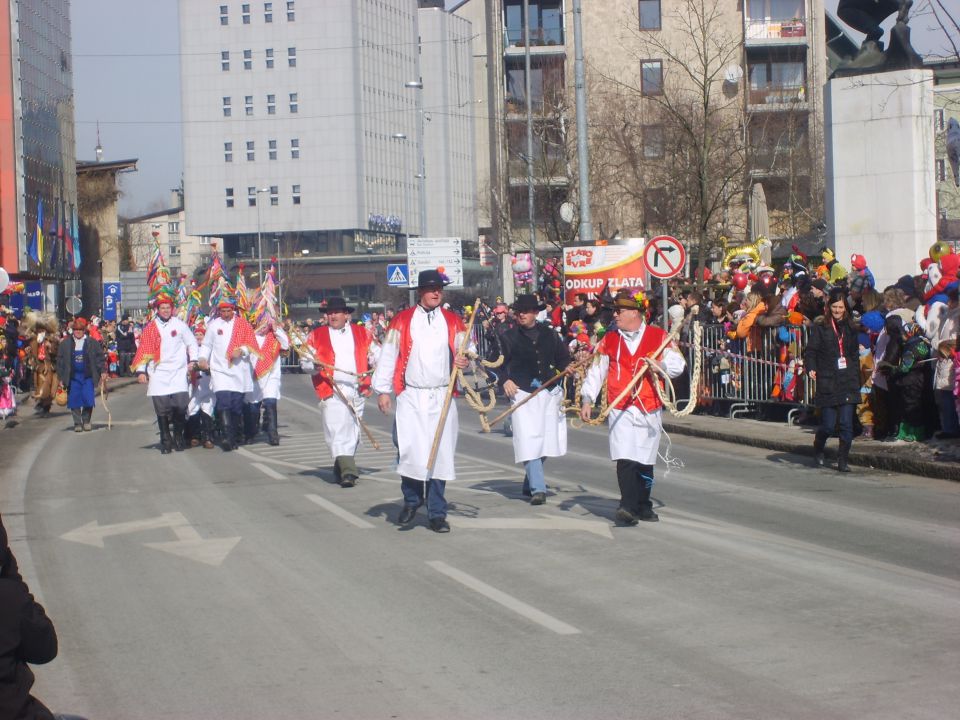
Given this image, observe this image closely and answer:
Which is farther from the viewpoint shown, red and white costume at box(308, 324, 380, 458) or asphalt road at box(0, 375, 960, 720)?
red and white costume at box(308, 324, 380, 458)

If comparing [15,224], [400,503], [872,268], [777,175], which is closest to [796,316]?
[872,268]

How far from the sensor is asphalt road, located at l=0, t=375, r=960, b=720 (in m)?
5.98

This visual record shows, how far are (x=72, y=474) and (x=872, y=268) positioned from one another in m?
12.5

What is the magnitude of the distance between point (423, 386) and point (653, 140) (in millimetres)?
26548

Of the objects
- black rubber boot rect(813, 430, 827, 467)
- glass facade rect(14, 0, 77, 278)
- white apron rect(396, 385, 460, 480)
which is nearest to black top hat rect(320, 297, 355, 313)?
white apron rect(396, 385, 460, 480)

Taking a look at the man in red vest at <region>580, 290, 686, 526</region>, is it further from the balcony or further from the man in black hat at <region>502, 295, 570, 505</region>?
the balcony

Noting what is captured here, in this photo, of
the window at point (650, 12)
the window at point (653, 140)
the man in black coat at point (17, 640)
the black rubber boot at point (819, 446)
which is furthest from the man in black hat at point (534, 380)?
the window at point (650, 12)

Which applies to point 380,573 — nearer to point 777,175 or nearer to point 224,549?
point 224,549

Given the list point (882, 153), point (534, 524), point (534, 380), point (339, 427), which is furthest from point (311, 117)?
point (534, 524)

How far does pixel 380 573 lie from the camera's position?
8969 millimetres

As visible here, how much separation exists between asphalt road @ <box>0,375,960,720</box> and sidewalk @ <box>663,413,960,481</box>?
26 cm

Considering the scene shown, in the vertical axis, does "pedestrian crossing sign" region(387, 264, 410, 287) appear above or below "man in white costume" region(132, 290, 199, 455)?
above

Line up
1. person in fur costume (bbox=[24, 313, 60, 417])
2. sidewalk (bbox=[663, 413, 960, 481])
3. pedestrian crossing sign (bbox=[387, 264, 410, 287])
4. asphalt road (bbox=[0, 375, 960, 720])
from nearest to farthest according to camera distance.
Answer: asphalt road (bbox=[0, 375, 960, 720]) < sidewalk (bbox=[663, 413, 960, 481]) < person in fur costume (bbox=[24, 313, 60, 417]) < pedestrian crossing sign (bbox=[387, 264, 410, 287])

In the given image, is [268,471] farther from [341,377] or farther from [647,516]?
[647,516]
